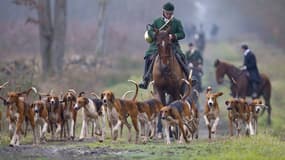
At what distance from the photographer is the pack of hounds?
16.0 meters

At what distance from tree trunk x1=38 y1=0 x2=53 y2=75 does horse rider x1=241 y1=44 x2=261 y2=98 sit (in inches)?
311

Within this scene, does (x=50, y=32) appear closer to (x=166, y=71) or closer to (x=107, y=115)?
(x=166, y=71)

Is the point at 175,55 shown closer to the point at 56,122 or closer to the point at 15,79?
the point at 56,122

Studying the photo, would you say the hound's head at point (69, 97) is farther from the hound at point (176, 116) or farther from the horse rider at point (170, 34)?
the hound at point (176, 116)

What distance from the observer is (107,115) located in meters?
17.2

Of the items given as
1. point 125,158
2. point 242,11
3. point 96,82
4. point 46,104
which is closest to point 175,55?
point 46,104

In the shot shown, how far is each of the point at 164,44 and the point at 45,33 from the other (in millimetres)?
13514

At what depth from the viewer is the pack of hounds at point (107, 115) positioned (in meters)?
16.0

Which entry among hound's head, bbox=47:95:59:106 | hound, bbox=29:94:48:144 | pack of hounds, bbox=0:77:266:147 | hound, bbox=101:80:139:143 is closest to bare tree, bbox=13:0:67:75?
pack of hounds, bbox=0:77:266:147

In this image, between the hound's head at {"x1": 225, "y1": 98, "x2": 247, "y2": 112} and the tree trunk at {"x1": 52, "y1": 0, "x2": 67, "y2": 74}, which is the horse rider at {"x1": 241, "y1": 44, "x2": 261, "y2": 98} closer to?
the hound's head at {"x1": 225, "y1": 98, "x2": 247, "y2": 112}

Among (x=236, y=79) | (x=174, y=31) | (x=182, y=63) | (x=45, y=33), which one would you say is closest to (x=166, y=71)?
(x=182, y=63)

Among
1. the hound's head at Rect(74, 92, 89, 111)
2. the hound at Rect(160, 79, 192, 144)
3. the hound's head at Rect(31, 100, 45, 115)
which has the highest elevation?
the hound's head at Rect(74, 92, 89, 111)

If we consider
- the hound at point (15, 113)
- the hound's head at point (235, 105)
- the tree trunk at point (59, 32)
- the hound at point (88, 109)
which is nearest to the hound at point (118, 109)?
the hound at point (88, 109)

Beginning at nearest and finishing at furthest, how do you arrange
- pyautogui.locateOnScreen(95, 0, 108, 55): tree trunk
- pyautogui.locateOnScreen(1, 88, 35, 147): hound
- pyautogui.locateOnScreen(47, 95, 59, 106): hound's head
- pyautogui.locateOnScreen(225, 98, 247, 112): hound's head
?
pyautogui.locateOnScreen(1, 88, 35, 147): hound → pyautogui.locateOnScreen(47, 95, 59, 106): hound's head → pyautogui.locateOnScreen(225, 98, 247, 112): hound's head → pyautogui.locateOnScreen(95, 0, 108, 55): tree trunk
